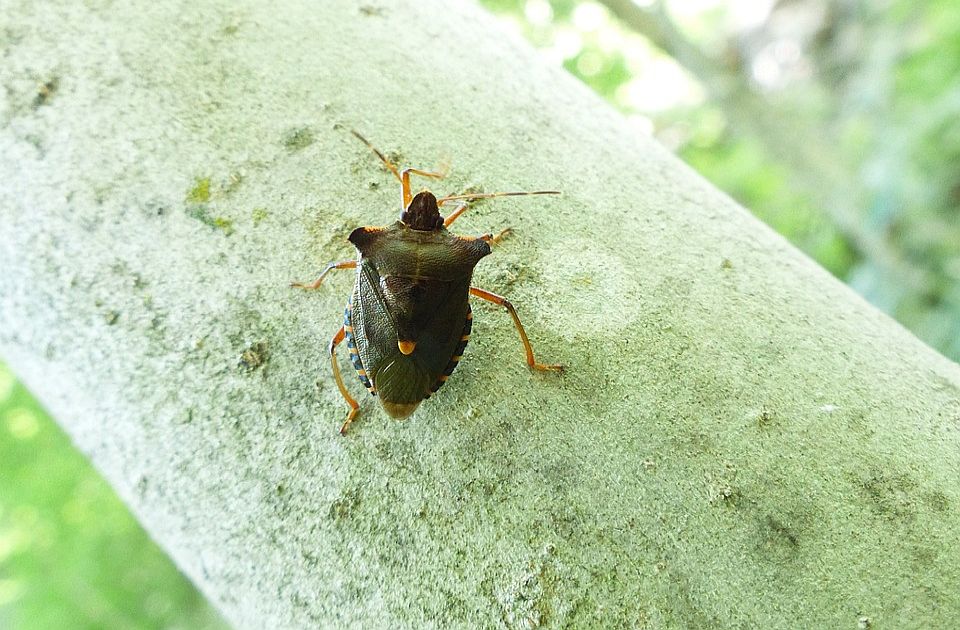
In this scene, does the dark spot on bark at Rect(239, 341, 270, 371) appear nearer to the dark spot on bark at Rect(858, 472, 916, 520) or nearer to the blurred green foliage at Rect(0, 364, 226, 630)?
the dark spot on bark at Rect(858, 472, 916, 520)

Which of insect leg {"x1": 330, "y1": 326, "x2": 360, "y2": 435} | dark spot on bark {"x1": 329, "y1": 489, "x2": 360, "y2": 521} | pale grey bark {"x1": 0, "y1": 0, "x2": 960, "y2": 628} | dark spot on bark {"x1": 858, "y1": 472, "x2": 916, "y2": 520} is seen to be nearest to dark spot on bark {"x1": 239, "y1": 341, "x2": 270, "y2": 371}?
pale grey bark {"x1": 0, "y1": 0, "x2": 960, "y2": 628}

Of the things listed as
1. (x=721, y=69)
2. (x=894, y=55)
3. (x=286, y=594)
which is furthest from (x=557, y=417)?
(x=894, y=55)

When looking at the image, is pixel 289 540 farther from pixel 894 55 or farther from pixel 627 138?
pixel 894 55

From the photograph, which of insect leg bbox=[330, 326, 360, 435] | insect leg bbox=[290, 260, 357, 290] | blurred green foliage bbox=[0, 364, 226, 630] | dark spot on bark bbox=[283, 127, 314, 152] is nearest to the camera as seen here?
insect leg bbox=[330, 326, 360, 435]

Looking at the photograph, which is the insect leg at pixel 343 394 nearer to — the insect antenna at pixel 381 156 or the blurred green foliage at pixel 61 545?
the insect antenna at pixel 381 156

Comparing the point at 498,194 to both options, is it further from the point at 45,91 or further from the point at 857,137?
the point at 857,137

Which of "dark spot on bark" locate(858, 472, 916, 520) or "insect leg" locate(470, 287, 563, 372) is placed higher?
"dark spot on bark" locate(858, 472, 916, 520)
